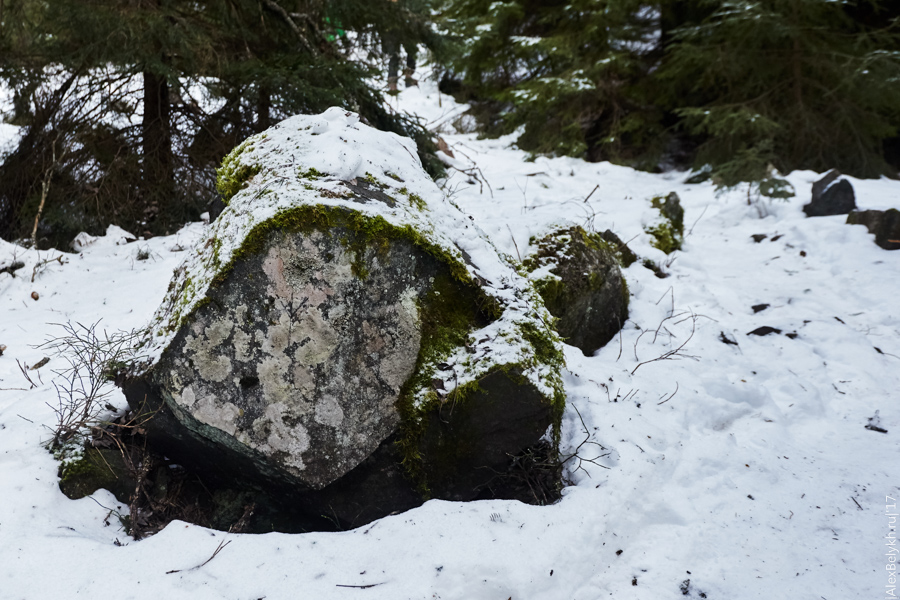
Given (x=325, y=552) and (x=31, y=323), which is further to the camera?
(x=31, y=323)

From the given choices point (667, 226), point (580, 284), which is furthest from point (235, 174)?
point (667, 226)

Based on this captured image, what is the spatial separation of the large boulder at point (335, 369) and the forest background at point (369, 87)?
3.34 metres

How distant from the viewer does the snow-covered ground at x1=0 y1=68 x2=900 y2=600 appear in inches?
78.2

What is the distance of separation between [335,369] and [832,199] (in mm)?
6219

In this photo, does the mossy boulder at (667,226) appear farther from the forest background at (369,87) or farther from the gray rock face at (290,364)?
the gray rock face at (290,364)

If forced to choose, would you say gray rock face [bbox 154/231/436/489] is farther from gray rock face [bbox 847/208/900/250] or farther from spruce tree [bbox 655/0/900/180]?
spruce tree [bbox 655/0/900/180]

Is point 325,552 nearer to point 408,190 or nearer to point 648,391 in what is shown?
point 408,190

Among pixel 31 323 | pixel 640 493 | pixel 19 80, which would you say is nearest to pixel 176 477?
pixel 640 493

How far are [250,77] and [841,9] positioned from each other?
882 cm

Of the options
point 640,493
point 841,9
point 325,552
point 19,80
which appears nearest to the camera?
point 325,552

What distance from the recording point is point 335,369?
7.68 ft

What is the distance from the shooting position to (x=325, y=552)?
2105 mm

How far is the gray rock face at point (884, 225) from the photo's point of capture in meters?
4.84

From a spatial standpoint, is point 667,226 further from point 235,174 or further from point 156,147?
point 156,147
